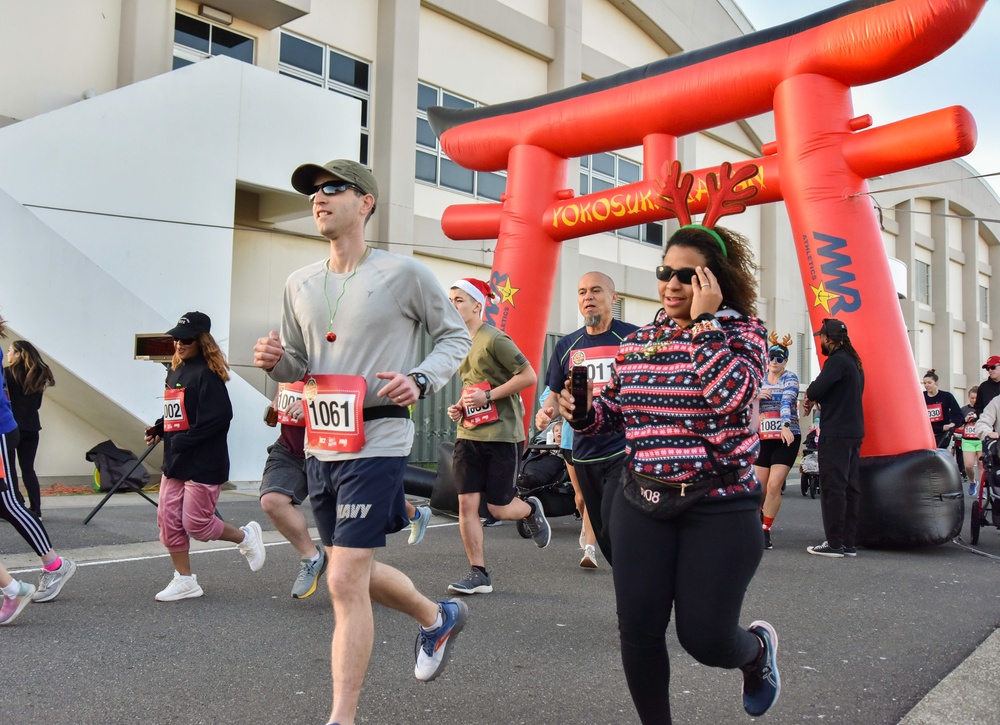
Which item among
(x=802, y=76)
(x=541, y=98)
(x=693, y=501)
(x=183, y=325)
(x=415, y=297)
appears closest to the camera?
(x=693, y=501)

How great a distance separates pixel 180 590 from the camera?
537cm

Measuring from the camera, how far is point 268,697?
3.55 m

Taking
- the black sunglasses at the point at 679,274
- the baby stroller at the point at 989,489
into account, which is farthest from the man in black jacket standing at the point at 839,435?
the black sunglasses at the point at 679,274

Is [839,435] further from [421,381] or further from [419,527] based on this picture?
[421,381]

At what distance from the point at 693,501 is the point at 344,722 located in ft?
Answer: 4.44

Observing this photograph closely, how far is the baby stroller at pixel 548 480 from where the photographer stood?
28.4 ft

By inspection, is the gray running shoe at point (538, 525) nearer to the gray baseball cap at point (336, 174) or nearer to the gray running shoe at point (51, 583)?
the gray running shoe at point (51, 583)

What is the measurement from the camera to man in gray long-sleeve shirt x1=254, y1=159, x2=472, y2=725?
328cm

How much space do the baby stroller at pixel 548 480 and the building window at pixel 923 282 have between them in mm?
34116

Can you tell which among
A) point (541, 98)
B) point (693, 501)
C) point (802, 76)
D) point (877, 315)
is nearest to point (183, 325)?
point (693, 501)

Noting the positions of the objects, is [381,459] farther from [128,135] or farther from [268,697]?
[128,135]

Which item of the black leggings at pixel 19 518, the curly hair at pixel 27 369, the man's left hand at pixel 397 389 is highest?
the curly hair at pixel 27 369

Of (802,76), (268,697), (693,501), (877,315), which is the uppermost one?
(802,76)

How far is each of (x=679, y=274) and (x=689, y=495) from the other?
30.1 inches
